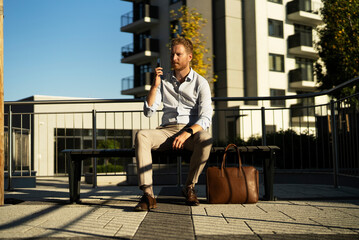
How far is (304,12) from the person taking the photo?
26.1 meters

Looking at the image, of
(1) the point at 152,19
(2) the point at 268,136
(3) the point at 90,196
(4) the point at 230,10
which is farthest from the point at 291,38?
(3) the point at 90,196

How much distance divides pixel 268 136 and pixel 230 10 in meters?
18.1

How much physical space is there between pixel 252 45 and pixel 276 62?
226 cm

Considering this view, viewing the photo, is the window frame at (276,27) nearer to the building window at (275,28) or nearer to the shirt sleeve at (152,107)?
the building window at (275,28)

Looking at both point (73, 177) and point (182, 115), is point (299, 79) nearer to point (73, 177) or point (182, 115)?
point (182, 115)

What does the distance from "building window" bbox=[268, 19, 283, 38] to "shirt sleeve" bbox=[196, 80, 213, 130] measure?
2259cm

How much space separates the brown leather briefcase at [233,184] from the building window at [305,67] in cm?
2378

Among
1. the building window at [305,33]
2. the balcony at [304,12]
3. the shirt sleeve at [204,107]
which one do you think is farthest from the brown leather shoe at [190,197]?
the balcony at [304,12]

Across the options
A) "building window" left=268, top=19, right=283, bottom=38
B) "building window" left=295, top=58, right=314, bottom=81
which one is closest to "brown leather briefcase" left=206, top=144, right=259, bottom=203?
"building window" left=268, top=19, right=283, bottom=38

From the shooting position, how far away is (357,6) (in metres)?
16.0

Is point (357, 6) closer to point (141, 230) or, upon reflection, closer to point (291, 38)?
point (291, 38)

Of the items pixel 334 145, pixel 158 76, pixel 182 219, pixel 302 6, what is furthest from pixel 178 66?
pixel 302 6

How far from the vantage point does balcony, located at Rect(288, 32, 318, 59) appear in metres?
25.9

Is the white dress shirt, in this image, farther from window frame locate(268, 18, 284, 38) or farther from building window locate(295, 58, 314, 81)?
building window locate(295, 58, 314, 81)
